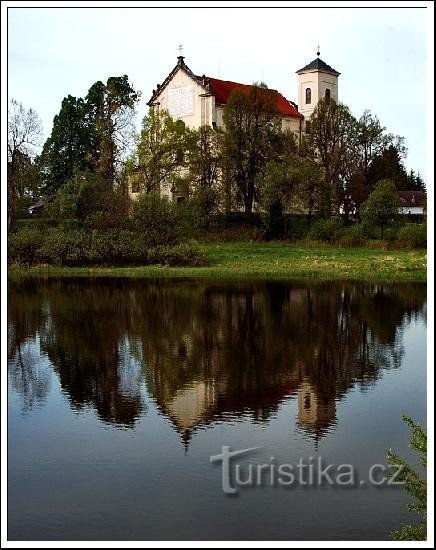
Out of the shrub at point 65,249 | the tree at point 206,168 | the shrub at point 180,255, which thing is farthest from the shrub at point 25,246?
the tree at point 206,168

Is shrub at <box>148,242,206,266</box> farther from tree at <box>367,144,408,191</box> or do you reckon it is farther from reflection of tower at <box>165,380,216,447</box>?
reflection of tower at <box>165,380,216,447</box>

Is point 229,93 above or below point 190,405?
above

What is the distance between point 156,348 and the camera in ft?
54.8

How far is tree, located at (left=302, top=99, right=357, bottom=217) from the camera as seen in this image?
43.9 m

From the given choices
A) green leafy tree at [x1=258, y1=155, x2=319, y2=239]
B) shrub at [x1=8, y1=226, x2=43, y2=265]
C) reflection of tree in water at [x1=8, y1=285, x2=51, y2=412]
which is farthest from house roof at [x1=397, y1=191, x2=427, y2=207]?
reflection of tree in water at [x1=8, y1=285, x2=51, y2=412]

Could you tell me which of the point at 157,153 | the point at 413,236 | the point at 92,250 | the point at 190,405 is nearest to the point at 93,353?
the point at 190,405

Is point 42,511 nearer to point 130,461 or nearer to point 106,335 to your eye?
point 130,461

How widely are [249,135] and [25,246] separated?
49.0ft

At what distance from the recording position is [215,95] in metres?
Answer: 47.5

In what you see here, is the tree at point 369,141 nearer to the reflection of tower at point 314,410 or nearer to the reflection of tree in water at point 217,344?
the reflection of tree in water at point 217,344

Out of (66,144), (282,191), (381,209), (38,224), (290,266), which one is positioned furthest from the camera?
(66,144)

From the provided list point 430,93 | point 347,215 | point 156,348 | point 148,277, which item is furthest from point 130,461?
point 347,215

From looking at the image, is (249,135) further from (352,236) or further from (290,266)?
(290,266)

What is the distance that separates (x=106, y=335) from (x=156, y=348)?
7.25ft
